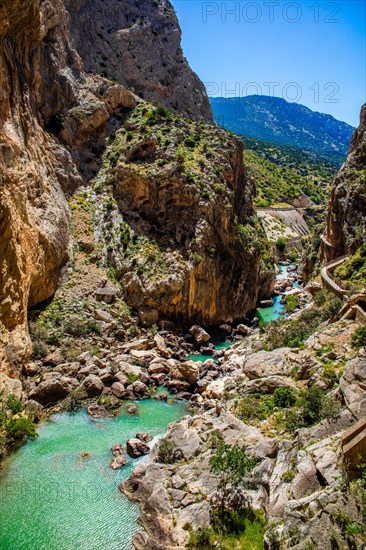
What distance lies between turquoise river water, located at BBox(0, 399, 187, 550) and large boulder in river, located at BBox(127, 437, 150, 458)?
1.50 feet

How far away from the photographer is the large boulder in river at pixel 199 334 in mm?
42031

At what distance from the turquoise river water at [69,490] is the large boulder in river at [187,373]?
6.49 metres

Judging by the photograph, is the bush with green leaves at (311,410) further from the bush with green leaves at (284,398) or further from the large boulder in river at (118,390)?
the large boulder in river at (118,390)

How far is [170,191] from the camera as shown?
4825cm

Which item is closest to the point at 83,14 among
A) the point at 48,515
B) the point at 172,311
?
the point at 172,311

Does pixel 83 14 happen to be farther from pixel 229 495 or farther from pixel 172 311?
pixel 229 495

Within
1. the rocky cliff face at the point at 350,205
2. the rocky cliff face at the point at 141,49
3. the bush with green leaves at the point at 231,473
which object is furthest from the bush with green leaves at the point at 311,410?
the rocky cliff face at the point at 141,49

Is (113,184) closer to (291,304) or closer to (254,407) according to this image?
(291,304)

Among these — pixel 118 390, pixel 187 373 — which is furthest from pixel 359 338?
pixel 118 390

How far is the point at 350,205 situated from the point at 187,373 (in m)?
31.1

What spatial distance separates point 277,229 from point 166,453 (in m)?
82.4

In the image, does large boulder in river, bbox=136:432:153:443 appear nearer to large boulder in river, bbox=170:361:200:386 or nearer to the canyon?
the canyon

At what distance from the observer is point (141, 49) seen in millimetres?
74875

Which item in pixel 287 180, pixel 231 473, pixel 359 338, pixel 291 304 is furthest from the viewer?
pixel 287 180
